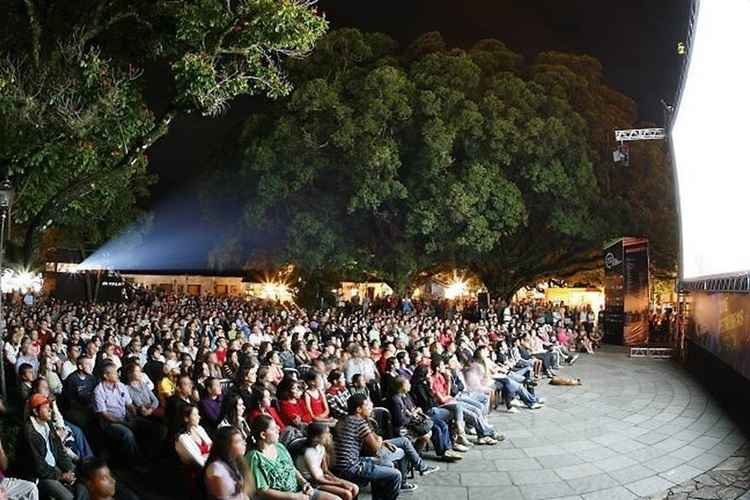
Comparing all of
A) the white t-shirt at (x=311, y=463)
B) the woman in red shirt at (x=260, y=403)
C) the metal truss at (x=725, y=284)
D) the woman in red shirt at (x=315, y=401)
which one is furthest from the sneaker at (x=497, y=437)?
the metal truss at (x=725, y=284)

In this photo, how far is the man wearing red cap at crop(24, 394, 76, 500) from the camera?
4941mm

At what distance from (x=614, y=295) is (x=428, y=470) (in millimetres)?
14195

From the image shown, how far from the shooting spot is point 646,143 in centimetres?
2250

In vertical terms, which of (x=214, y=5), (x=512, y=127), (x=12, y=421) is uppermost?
(x=512, y=127)

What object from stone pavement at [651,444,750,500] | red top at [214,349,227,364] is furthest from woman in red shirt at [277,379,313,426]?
stone pavement at [651,444,750,500]

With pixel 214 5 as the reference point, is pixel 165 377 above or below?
below

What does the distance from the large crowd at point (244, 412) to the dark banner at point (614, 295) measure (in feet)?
23.9

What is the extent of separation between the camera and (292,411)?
6809 mm

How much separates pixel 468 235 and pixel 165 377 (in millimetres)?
12931

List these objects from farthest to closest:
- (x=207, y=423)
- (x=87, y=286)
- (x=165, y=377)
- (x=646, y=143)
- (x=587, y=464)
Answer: (x=87, y=286)
(x=646, y=143)
(x=165, y=377)
(x=587, y=464)
(x=207, y=423)

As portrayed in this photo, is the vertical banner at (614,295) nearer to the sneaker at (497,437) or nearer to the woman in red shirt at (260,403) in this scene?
the sneaker at (497,437)

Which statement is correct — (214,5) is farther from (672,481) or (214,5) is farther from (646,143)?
(646,143)

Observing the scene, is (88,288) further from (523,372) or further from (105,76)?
(523,372)

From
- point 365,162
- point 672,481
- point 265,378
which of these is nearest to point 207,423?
point 265,378
